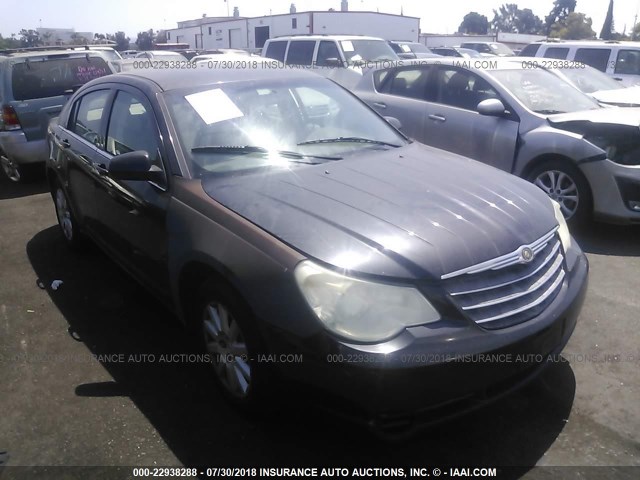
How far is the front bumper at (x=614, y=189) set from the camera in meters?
4.87

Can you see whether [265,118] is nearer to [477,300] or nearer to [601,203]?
[477,300]

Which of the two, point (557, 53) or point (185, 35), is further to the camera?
point (185, 35)

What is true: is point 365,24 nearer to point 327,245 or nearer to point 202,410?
point 202,410

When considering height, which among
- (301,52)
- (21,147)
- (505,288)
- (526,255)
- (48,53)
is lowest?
(21,147)

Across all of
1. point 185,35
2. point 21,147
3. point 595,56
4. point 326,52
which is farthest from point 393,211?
point 185,35

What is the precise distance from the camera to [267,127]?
335 centimetres

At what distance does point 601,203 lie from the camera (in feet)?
16.4

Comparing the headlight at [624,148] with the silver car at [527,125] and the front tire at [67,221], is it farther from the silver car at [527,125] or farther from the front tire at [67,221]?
the front tire at [67,221]

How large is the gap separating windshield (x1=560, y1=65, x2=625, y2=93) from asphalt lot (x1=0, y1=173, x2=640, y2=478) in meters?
4.52

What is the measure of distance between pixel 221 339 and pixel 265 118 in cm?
139

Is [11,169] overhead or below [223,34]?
below

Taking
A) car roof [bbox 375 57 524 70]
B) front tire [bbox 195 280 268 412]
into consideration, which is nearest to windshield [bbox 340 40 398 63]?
car roof [bbox 375 57 524 70]

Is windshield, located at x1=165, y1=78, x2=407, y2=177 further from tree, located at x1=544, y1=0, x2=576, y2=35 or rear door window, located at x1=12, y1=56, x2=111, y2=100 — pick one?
tree, located at x1=544, y1=0, x2=576, y2=35

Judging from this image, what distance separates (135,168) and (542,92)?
466 cm
